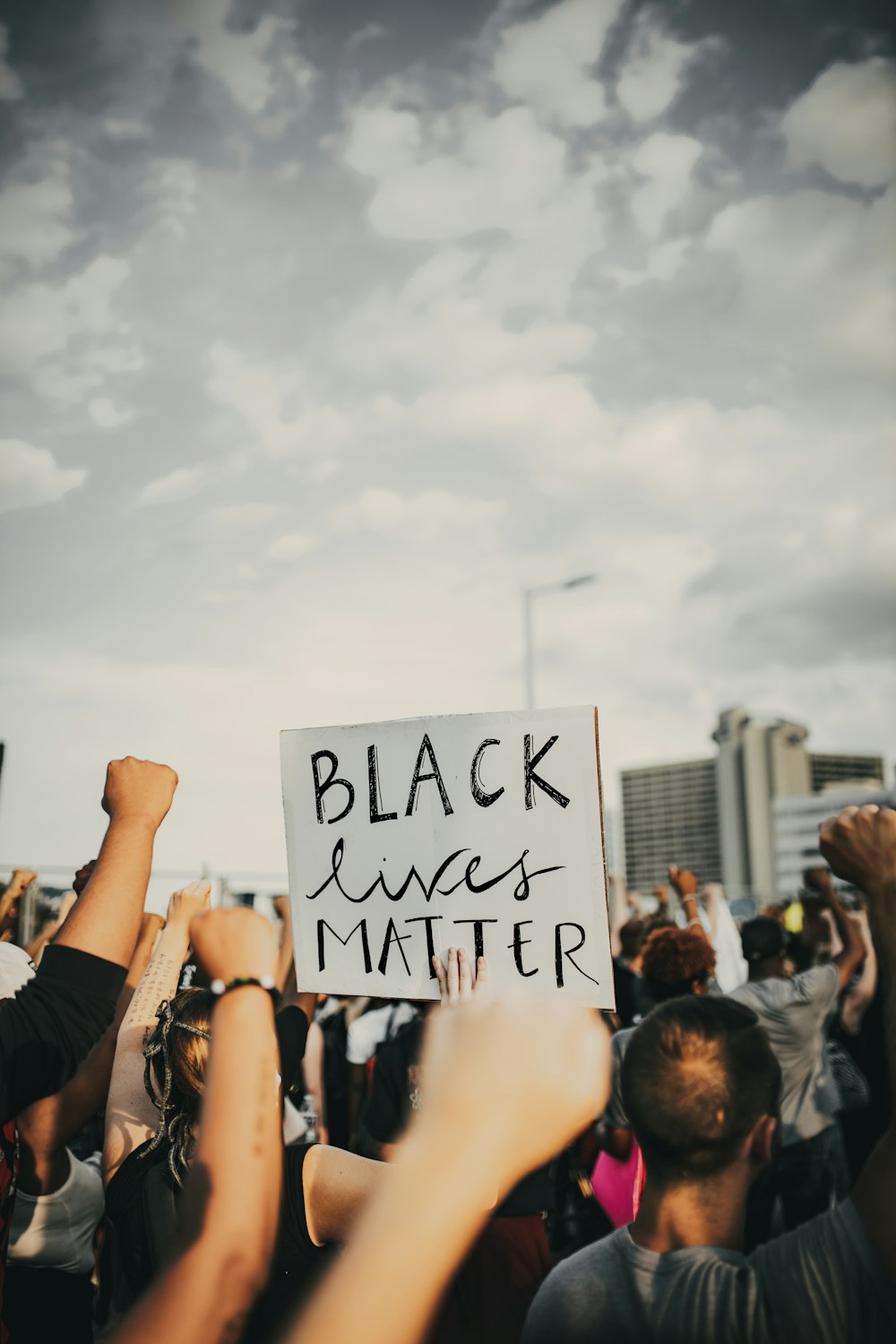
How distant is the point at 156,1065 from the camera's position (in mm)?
2279

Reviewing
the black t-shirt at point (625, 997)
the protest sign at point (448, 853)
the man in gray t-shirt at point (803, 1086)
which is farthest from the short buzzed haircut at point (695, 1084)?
the black t-shirt at point (625, 997)

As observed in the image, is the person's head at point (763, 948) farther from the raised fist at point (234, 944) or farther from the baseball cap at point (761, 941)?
the raised fist at point (234, 944)

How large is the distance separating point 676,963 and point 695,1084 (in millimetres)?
2618

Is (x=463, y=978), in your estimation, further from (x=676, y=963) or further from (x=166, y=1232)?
(x=676, y=963)

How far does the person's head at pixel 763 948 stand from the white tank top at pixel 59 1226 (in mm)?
3769

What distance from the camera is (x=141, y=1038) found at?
2568 mm

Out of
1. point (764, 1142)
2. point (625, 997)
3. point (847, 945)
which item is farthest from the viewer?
point (625, 997)

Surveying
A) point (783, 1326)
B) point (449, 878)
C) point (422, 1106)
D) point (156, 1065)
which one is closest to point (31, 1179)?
point (156, 1065)

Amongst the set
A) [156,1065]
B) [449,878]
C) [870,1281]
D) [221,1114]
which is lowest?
[870,1281]

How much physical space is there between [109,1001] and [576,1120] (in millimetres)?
990

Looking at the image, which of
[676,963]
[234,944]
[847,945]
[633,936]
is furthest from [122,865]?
[633,936]

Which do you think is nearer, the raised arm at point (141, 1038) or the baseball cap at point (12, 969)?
the baseball cap at point (12, 969)

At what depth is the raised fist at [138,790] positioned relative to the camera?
1.82m

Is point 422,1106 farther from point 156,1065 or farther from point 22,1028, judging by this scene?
point 156,1065
